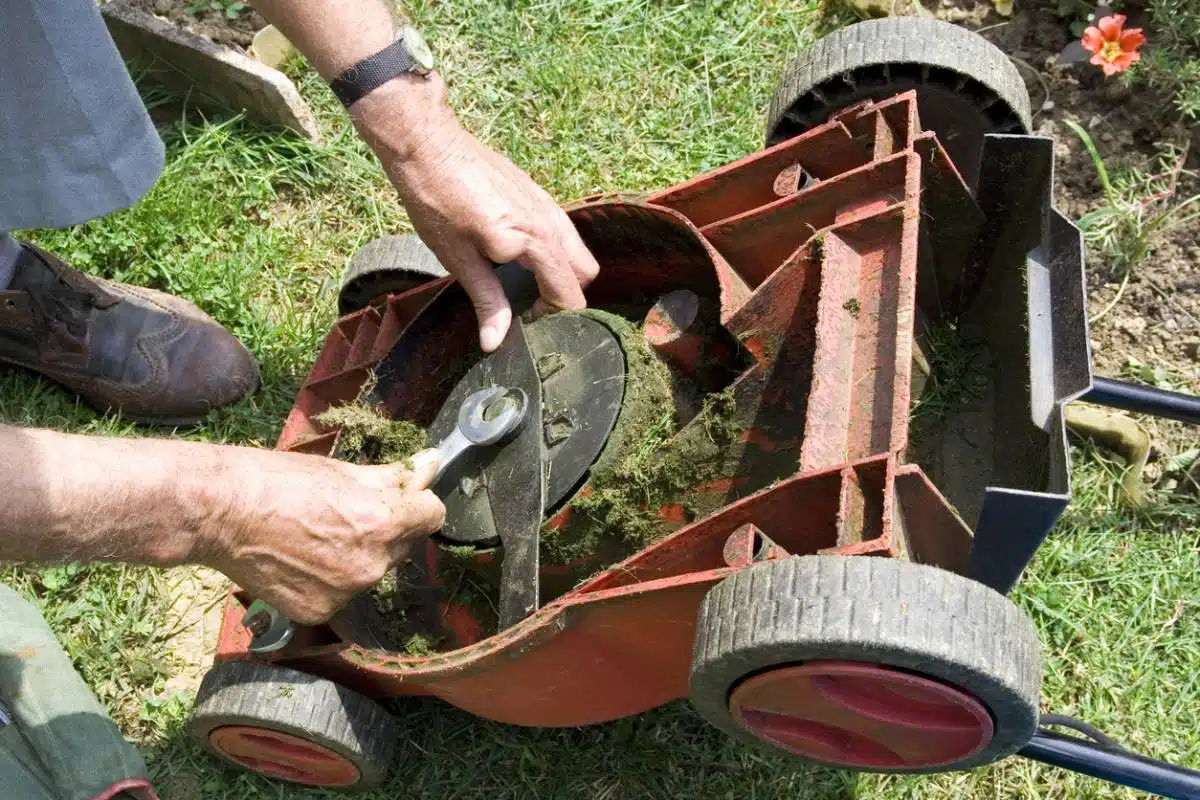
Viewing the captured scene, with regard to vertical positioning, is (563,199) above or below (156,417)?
above

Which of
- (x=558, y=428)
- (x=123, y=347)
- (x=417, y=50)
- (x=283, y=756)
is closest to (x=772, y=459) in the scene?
(x=558, y=428)

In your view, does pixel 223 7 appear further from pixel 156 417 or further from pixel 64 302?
pixel 156 417

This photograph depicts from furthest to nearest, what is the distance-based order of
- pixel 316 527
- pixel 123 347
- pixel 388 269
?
pixel 123 347, pixel 388 269, pixel 316 527

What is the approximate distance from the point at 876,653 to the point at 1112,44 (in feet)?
6.86

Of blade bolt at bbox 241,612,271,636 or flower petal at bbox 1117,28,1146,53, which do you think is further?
flower petal at bbox 1117,28,1146,53

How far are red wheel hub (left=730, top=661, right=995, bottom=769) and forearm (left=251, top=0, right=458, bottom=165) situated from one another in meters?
1.17

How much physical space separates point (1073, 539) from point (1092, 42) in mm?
1274

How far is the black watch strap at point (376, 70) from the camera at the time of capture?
6.93 ft

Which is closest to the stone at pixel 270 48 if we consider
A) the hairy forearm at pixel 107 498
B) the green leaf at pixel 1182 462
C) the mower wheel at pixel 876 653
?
the hairy forearm at pixel 107 498

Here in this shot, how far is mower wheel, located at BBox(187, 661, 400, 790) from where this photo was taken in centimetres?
220

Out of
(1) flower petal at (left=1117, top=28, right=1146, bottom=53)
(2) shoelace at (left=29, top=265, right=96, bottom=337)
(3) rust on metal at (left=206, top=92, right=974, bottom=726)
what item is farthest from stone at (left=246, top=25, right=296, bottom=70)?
(1) flower petal at (left=1117, top=28, right=1146, bottom=53)

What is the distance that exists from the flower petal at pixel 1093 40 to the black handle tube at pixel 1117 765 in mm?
1805

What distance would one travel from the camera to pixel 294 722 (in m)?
2.19

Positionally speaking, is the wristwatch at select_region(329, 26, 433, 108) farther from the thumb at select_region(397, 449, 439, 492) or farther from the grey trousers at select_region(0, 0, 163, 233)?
the thumb at select_region(397, 449, 439, 492)
